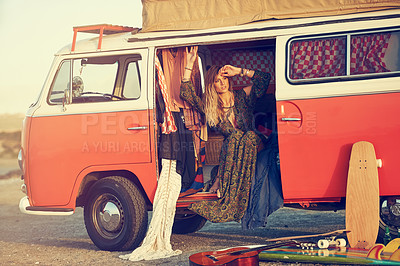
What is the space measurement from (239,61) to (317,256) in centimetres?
352

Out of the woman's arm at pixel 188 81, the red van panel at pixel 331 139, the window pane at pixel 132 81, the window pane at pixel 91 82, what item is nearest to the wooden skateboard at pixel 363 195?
the red van panel at pixel 331 139

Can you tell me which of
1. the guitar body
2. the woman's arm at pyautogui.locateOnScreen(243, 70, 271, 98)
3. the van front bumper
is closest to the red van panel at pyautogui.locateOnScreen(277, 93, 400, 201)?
the woman's arm at pyautogui.locateOnScreen(243, 70, 271, 98)

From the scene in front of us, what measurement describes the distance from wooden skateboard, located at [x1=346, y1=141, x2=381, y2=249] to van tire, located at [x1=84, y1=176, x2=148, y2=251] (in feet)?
8.07

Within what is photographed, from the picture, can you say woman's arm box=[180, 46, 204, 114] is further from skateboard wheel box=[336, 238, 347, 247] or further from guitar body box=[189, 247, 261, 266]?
skateboard wheel box=[336, 238, 347, 247]

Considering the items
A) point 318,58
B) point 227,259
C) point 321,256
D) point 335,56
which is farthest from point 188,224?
point 335,56

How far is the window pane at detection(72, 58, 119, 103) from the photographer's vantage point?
26.8 feet

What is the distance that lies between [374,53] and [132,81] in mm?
3000

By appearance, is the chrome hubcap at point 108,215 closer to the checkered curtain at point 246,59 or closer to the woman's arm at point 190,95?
the woman's arm at point 190,95

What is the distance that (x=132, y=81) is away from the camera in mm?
8234

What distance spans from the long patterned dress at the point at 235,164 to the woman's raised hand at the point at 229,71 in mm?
225

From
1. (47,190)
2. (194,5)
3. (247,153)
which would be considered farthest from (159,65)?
(47,190)

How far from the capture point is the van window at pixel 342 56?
6.80 metres

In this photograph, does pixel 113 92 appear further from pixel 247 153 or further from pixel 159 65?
pixel 247 153

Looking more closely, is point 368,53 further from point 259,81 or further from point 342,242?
point 342,242
